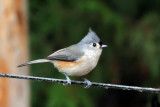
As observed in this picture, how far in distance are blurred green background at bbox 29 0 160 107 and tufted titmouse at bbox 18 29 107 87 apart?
6.43ft

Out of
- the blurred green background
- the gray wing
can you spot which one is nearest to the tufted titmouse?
Answer: the gray wing

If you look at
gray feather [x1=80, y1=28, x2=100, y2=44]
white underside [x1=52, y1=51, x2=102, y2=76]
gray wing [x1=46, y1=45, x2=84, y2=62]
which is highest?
gray feather [x1=80, y1=28, x2=100, y2=44]

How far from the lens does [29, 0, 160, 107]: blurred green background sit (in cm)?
602

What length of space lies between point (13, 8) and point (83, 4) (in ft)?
3.88

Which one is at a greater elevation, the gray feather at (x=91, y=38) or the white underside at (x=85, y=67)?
the gray feather at (x=91, y=38)

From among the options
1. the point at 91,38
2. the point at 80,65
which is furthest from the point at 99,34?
the point at 80,65

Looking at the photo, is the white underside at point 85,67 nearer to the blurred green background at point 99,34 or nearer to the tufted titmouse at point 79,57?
the tufted titmouse at point 79,57

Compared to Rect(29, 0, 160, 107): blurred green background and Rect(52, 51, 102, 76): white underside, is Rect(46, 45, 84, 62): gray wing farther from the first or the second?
Rect(29, 0, 160, 107): blurred green background

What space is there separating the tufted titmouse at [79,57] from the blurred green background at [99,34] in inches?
77.2

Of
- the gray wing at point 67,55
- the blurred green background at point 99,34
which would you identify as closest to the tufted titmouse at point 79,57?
the gray wing at point 67,55

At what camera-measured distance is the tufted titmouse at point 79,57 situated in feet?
12.6

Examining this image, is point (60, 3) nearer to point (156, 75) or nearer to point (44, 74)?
point (44, 74)

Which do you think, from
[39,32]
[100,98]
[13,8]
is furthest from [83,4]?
[100,98]

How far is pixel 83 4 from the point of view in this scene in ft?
20.1
